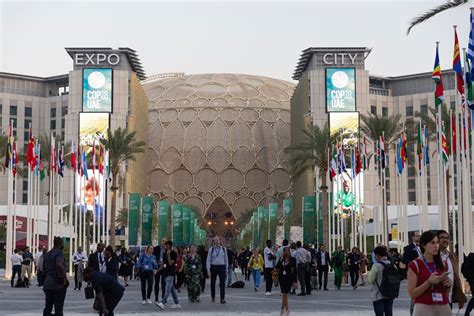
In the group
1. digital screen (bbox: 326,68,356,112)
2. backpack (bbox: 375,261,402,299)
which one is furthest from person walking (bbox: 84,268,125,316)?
digital screen (bbox: 326,68,356,112)

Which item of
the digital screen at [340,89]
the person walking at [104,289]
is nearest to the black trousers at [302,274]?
the person walking at [104,289]

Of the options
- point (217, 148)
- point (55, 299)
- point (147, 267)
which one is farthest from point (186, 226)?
point (217, 148)

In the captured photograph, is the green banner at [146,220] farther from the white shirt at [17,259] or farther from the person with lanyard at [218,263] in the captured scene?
the person with lanyard at [218,263]

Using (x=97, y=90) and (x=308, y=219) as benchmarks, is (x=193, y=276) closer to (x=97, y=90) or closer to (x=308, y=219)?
(x=308, y=219)

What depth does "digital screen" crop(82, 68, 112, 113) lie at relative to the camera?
10850cm

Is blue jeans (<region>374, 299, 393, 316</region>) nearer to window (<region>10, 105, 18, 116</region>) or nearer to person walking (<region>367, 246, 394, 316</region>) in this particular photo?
person walking (<region>367, 246, 394, 316</region>)

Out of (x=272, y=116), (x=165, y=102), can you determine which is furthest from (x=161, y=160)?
(x=272, y=116)

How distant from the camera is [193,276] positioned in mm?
22891

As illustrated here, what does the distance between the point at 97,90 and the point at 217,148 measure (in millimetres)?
30315

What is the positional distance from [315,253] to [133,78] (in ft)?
276

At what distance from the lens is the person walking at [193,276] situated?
22.7 meters

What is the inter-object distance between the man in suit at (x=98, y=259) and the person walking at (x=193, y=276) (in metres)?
2.17

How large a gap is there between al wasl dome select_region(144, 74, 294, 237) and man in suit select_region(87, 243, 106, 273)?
111 m

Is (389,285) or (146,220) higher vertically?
(146,220)
